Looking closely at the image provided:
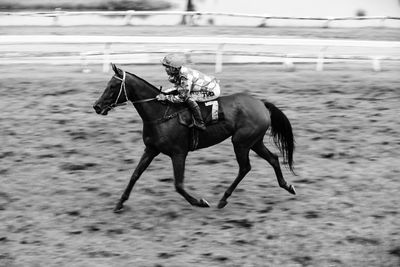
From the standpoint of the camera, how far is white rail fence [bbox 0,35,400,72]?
59.5 ft

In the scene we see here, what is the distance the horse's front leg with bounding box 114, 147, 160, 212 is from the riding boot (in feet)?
2.10

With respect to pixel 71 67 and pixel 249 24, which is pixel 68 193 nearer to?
pixel 71 67

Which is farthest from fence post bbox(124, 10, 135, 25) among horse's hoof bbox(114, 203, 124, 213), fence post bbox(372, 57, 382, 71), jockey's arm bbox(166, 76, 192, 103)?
horse's hoof bbox(114, 203, 124, 213)

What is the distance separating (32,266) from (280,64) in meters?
11.3

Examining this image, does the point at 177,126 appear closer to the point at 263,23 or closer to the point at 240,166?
the point at 240,166

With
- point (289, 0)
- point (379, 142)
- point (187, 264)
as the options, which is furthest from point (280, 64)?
point (187, 264)

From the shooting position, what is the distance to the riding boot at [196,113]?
34.3 ft

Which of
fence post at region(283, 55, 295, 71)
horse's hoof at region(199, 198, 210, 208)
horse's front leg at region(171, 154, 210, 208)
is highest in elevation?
fence post at region(283, 55, 295, 71)

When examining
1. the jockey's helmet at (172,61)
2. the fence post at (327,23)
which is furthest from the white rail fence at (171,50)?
the jockey's helmet at (172,61)

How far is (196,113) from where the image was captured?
10523mm

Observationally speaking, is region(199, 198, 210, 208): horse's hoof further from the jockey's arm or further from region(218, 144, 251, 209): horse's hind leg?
the jockey's arm

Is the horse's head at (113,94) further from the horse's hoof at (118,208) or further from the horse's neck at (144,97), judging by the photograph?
the horse's hoof at (118,208)

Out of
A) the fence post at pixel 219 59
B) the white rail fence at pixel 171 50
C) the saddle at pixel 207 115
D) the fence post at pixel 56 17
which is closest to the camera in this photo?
the saddle at pixel 207 115

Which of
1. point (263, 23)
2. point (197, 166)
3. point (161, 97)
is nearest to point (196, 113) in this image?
point (161, 97)
